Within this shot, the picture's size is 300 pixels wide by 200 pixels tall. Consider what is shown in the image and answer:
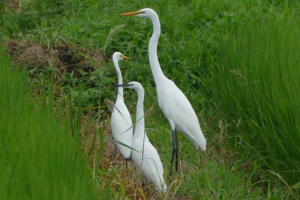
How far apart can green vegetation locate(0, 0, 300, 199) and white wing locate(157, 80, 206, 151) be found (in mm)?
168

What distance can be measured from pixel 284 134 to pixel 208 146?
30.2 inches

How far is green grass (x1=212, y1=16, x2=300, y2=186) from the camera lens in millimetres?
4750

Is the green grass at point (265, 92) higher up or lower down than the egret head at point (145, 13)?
lower down

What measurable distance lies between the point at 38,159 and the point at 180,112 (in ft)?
7.75

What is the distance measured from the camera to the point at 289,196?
4746 mm

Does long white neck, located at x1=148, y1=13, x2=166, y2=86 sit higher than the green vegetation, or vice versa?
long white neck, located at x1=148, y1=13, x2=166, y2=86

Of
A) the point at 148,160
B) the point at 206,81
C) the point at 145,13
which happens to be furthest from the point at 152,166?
the point at 206,81

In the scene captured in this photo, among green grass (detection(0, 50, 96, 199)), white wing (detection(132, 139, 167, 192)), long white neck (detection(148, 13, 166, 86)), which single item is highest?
green grass (detection(0, 50, 96, 199))

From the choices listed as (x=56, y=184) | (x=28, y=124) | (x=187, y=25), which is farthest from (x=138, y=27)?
(x=56, y=184)

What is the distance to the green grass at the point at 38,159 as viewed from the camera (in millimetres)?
2525

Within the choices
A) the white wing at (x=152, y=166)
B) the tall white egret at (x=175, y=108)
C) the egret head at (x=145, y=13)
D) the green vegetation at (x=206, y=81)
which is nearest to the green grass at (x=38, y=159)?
the green vegetation at (x=206, y=81)

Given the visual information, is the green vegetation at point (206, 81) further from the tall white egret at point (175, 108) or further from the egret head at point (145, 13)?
the egret head at point (145, 13)

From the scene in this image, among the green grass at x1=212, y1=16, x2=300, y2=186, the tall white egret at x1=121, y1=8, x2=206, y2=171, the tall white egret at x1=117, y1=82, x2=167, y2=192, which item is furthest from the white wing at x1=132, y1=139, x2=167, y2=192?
the green grass at x1=212, y1=16, x2=300, y2=186

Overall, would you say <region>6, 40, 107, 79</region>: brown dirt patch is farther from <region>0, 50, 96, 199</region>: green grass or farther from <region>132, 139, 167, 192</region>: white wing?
<region>0, 50, 96, 199</region>: green grass
